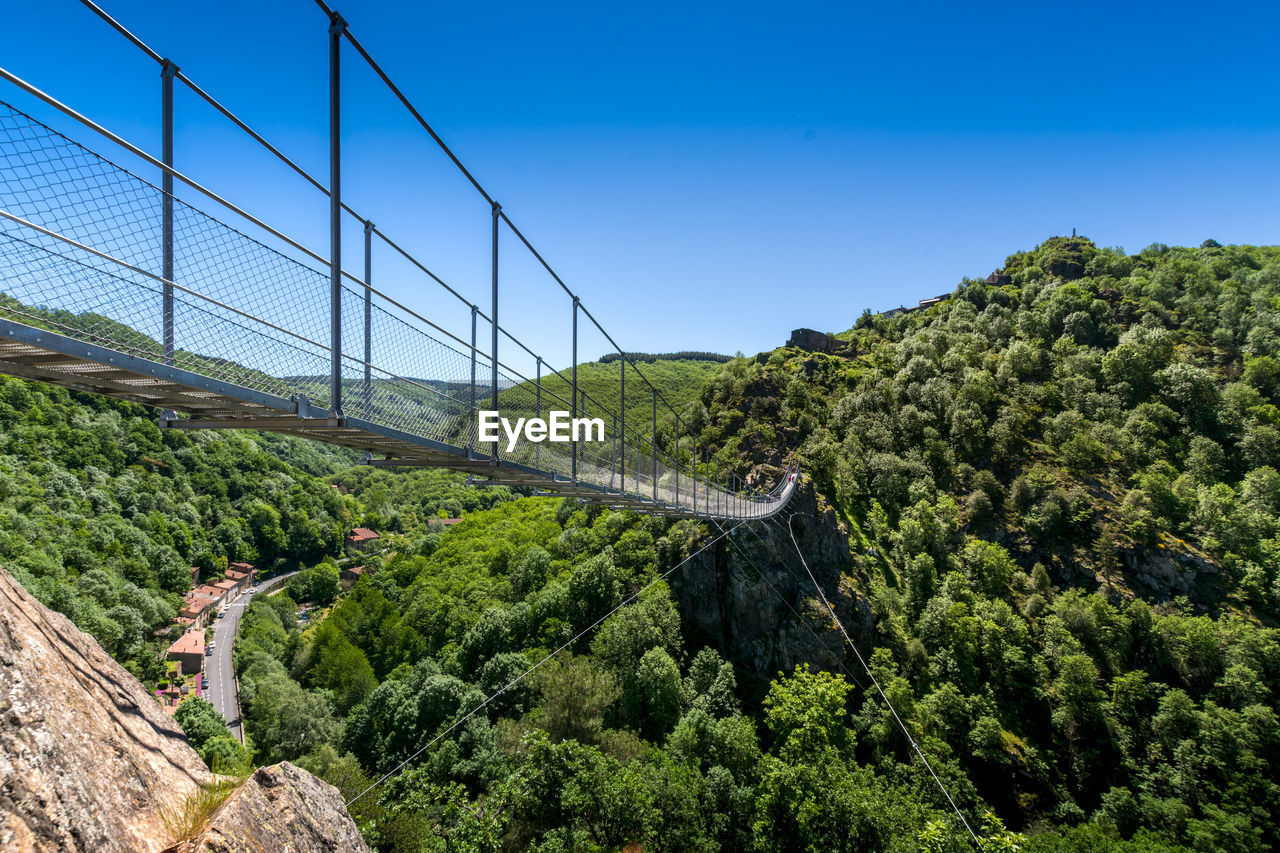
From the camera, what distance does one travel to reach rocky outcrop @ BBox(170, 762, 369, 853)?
3.19m

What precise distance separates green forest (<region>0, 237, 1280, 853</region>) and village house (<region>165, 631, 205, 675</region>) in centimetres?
93

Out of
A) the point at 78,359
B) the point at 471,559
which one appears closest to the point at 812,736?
the point at 78,359

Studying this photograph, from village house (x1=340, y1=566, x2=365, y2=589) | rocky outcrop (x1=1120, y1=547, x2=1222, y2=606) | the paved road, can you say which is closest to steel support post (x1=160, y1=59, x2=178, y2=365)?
the paved road

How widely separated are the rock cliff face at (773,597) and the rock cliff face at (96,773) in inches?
700

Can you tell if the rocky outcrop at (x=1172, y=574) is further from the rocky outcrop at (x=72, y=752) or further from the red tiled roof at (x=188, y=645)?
the red tiled roof at (x=188, y=645)

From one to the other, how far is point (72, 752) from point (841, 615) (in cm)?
2196

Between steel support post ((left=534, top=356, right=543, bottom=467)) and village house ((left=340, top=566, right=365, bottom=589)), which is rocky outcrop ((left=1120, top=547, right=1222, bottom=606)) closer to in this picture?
steel support post ((left=534, top=356, right=543, bottom=467))

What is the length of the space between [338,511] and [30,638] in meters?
68.0

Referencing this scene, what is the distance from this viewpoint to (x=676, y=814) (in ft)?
39.7

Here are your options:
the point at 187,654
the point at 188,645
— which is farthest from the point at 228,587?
the point at 187,654

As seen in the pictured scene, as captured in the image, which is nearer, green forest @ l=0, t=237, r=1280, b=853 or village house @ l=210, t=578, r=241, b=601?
green forest @ l=0, t=237, r=1280, b=853

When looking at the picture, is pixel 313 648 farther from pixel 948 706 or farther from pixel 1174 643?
pixel 1174 643

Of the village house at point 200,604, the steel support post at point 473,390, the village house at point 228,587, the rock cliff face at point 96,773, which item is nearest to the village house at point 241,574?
the village house at point 228,587

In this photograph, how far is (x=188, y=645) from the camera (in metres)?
30.5
